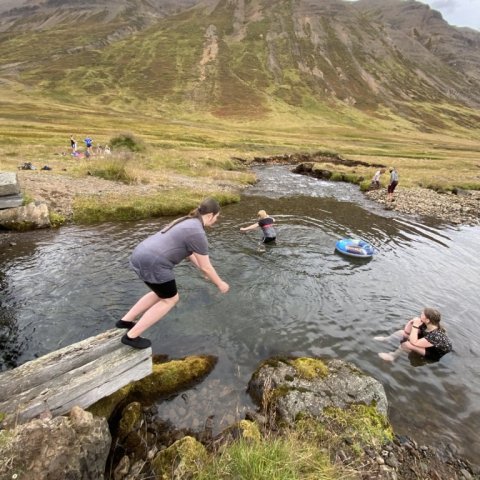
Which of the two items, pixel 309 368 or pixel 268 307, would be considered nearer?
pixel 309 368

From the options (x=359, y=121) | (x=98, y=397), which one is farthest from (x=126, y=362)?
(x=359, y=121)

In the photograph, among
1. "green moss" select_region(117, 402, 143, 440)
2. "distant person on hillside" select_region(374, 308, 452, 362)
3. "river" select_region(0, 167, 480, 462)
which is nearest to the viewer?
"green moss" select_region(117, 402, 143, 440)

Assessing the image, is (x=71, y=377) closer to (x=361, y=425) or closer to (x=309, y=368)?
(x=309, y=368)

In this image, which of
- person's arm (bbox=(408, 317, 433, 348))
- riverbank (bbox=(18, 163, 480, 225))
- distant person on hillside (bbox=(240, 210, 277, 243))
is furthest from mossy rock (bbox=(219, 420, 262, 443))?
riverbank (bbox=(18, 163, 480, 225))

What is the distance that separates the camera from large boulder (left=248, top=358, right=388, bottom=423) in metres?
9.55

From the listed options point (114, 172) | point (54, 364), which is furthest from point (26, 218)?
point (54, 364)

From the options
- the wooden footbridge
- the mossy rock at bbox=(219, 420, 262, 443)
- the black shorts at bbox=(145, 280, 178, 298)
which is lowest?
the mossy rock at bbox=(219, 420, 262, 443)

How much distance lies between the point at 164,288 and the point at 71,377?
2663 millimetres

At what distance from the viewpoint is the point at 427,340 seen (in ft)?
41.8

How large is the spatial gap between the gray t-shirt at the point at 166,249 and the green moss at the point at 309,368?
4885mm

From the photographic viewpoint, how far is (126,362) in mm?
8750

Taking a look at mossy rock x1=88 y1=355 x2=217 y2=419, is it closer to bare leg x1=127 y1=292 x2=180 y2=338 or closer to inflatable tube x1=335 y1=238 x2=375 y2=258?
bare leg x1=127 y1=292 x2=180 y2=338

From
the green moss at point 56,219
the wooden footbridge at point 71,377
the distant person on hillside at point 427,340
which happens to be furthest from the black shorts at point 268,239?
the wooden footbridge at point 71,377

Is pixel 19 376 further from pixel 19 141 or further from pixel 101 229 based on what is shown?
pixel 19 141
